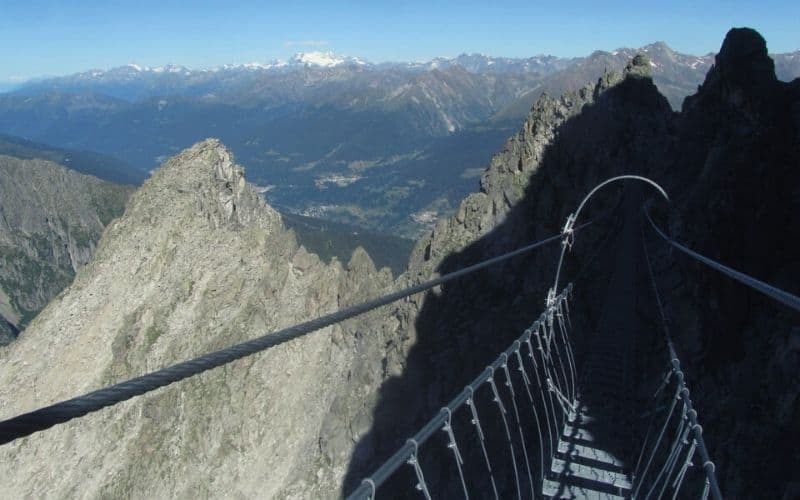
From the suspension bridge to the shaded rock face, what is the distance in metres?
0.93

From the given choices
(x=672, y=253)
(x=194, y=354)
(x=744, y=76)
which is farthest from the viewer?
(x=194, y=354)

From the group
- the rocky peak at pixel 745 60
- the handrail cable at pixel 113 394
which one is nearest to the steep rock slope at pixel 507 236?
the rocky peak at pixel 745 60

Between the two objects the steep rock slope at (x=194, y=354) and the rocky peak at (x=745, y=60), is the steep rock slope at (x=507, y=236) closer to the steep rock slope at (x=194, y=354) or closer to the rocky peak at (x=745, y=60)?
the steep rock slope at (x=194, y=354)

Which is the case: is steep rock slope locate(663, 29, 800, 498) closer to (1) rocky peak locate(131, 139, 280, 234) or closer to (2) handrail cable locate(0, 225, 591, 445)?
(2) handrail cable locate(0, 225, 591, 445)

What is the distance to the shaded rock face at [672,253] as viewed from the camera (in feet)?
39.0

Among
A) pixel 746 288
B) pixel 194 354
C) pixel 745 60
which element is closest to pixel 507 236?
pixel 745 60

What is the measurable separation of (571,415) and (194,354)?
41.7 meters

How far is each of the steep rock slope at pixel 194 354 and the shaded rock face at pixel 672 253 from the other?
222 inches

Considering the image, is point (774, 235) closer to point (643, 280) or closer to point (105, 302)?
point (643, 280)

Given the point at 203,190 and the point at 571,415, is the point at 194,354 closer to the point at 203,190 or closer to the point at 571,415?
the point at 203,190

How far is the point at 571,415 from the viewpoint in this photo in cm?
1387

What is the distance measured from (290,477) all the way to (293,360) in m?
8.32

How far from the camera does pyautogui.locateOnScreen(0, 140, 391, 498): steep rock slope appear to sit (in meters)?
44.1

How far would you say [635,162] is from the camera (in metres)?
36.0
